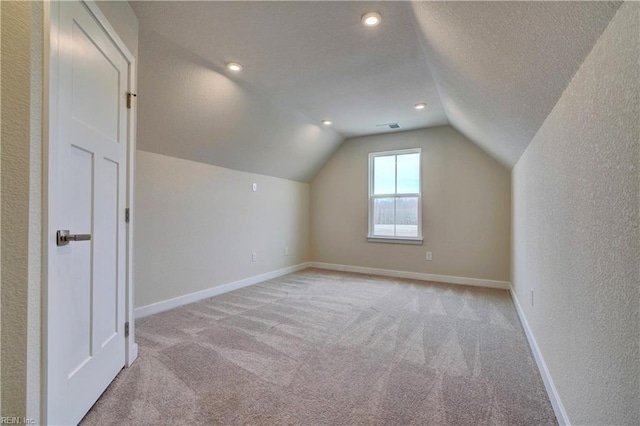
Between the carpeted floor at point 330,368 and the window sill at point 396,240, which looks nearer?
the carpeted floor at point 330,368

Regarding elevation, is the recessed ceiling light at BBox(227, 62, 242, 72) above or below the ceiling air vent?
below

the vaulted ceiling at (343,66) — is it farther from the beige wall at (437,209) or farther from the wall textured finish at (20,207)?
the wall textured finish at (20,207)

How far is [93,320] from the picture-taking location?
5.04 feet

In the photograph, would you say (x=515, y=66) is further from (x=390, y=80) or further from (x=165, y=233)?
(x=165, y=233)

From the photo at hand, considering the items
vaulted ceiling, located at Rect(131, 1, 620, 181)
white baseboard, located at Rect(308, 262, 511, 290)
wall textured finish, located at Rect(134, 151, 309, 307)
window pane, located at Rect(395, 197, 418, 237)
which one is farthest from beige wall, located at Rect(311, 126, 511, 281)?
wall textured finish, located at Rect(134, 151, 309, 307)

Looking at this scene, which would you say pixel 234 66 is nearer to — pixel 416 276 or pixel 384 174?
pixel 384 174

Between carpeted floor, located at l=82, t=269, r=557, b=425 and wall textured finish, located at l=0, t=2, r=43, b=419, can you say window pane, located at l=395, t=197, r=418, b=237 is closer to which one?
carpeted floor, located at l=82, t=269, r=557, b=425

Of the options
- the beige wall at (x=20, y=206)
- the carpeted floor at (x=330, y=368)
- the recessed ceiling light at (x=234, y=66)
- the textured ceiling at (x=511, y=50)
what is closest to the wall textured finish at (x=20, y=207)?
the beige wall at (x=20, y=206)

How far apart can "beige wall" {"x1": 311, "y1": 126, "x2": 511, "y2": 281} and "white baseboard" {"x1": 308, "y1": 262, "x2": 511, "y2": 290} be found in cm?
6

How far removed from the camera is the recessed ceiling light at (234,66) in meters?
2.58

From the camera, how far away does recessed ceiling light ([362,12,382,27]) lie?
6.29 feet

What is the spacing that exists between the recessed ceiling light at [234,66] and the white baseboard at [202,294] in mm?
2329

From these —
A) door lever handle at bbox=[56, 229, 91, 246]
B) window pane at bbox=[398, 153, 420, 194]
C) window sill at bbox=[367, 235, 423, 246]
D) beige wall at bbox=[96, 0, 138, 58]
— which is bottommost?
window sill at bbox=[367, 235, 423, 246]

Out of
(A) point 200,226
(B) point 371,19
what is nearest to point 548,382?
(B) point 371,19
